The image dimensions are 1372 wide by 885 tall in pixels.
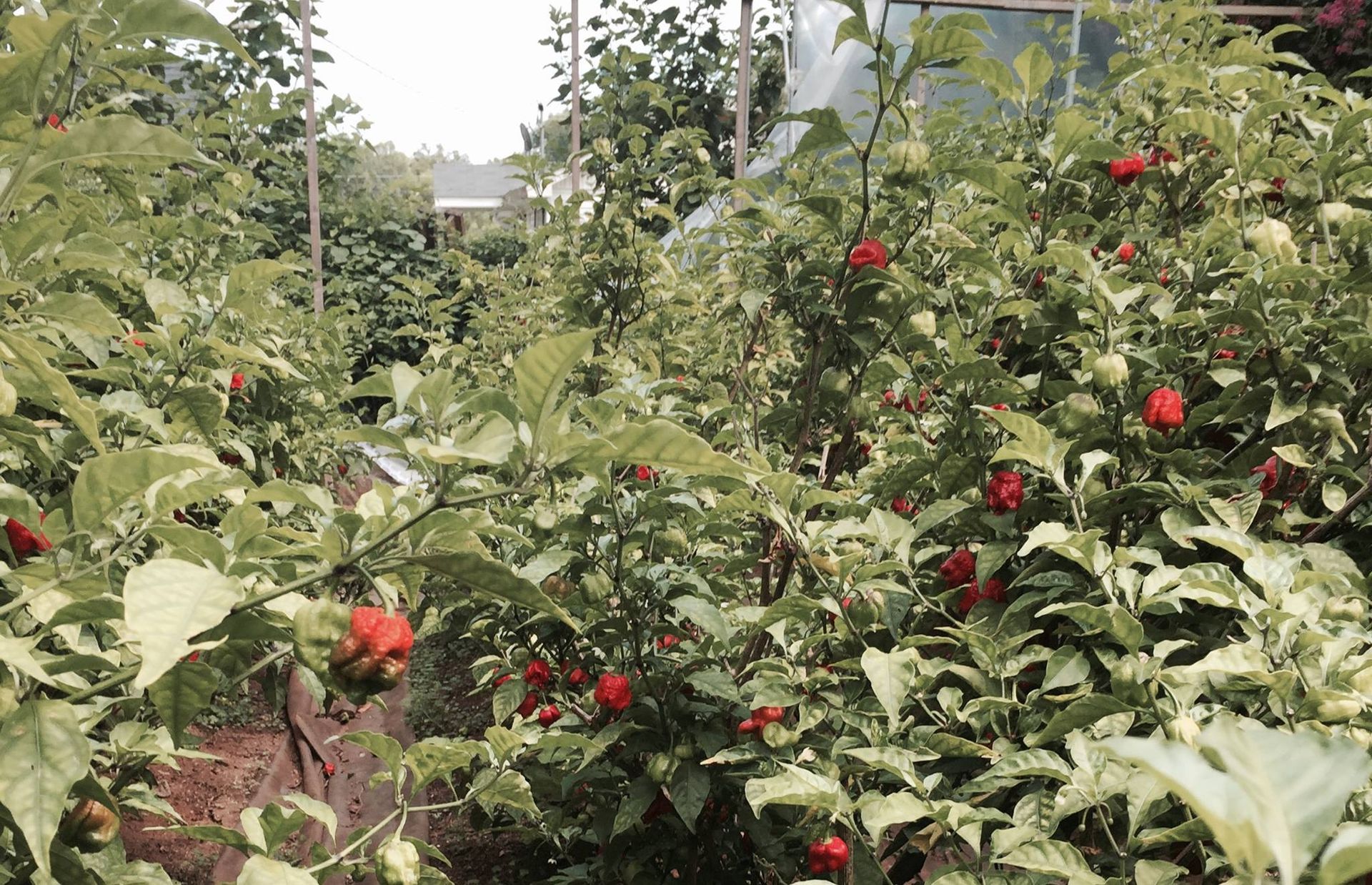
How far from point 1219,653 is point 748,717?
2.95 feet

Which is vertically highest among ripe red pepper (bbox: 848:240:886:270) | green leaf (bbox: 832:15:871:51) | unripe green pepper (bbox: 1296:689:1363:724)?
green leaf (bbox: 832:15:871:51)

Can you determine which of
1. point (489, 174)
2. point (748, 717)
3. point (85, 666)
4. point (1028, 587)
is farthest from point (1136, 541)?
point (489, 174)

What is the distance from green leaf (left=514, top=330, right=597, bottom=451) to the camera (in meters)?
0.75

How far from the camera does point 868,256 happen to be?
→ 61.6 inches

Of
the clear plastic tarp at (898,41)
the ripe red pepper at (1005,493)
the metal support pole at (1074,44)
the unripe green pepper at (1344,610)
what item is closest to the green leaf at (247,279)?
the ripe red pepper at (1005,493)

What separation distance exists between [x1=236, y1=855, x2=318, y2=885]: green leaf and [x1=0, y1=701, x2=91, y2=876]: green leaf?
0.22 meters

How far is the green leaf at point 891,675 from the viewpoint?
117cm

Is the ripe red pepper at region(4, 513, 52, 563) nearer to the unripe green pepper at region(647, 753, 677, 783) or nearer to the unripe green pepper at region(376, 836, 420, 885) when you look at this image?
the unripe green pepper at region(376, 836, 420, 885)

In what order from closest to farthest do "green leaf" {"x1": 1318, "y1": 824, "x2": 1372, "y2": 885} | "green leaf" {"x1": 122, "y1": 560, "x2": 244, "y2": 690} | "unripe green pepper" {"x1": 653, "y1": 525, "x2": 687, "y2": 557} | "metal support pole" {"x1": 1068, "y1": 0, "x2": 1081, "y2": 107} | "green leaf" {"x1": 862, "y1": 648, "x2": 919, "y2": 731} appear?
"green leaf" {"x1": 1318, "y1": 824, "x2": 1372, "y2": 885} < "green leaf" {"x1": 122, "y1": 560, "x2": 244, "y2": 690} < "green leaf" {"x1": 862, "y1": 648, "x2": 919, "y2": 731} < "unripe green pepper" {"x1": 653, "y1": 525, "x2": 687, "y2": 557} < "metal support pole" {"x1": 1068, "y1": 0, "x2": 1081, "y2": 107}

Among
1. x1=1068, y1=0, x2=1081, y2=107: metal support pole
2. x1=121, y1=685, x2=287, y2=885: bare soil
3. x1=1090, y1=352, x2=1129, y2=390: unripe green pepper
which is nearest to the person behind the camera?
x1=1090, y1=352, x2=1129, y2=390: unripe green pepper

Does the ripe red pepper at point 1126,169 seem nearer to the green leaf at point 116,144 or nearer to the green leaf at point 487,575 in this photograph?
the green leaf at point 487,575

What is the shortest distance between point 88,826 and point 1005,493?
1.29m

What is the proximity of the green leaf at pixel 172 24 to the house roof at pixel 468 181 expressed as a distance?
2179cm

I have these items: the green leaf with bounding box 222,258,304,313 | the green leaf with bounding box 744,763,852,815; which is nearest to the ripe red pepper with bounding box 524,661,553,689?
the green leaf with bounding box 222,258,304,313
